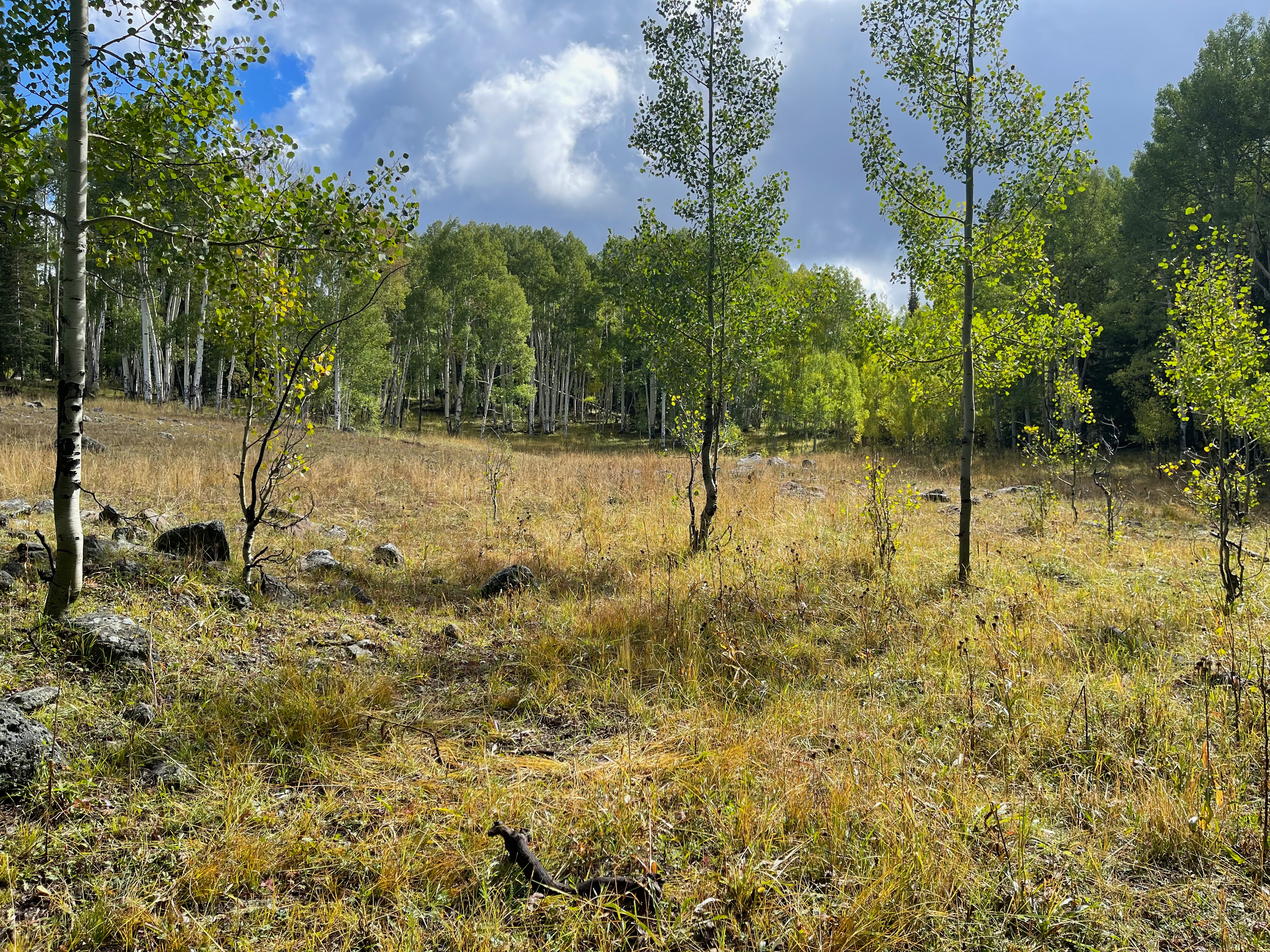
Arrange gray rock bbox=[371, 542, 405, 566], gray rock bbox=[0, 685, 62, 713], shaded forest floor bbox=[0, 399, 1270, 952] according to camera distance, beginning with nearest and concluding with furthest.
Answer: shaded forest floor bbox=[0, 399, 1270, 952]
gray rock bbox=[0, 685, 62, 713]
gray rock bbox=[371, 542, 405, 566]

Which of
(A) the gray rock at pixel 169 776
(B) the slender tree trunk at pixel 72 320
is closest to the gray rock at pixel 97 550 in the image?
(B) the slender tree trunk at pixel 72 320

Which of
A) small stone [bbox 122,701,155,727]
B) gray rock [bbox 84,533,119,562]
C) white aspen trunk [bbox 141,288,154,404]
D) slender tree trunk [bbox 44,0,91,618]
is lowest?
small stone [bbox 122,701,155,727]

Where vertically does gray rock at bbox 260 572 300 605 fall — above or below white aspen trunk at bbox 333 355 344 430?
below

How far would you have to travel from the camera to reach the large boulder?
6.39 m

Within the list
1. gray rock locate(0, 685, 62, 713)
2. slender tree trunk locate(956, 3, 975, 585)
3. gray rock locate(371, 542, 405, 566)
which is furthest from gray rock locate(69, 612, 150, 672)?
slender tree trunk locate(956, 3, 975, 585)

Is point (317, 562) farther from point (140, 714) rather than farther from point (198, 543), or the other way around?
point (140, 714)

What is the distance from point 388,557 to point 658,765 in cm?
559

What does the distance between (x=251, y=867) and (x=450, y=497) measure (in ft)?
35.2

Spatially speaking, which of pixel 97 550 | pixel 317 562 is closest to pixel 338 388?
pixel 317 562

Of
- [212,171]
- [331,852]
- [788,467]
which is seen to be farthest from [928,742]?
[788,467]

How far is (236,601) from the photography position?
5.50m

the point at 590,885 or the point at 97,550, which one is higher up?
the point at 97,550

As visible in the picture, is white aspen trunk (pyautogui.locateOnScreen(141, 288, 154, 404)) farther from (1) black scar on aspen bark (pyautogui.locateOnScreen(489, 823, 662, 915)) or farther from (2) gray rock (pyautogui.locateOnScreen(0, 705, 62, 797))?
(1) black scar on aspen bark (pyautogui.locateOnScreen(489, 823, 662, 915))

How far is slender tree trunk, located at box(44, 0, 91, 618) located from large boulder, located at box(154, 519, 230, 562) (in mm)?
1910
